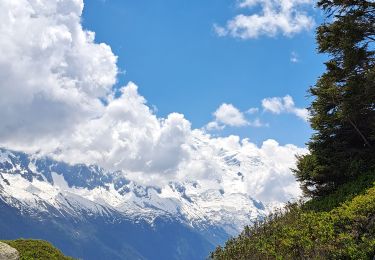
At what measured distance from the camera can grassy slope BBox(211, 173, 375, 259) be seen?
1758 cm

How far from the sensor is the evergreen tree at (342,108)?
29688 millimetres

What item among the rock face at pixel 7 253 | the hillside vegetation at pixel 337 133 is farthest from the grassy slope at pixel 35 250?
the hillside vegetation at pixel 337 133

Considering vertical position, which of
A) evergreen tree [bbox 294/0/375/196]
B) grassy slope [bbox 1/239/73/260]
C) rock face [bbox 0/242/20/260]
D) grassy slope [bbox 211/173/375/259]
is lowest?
grassy slope [bbox 211/173/375/259]

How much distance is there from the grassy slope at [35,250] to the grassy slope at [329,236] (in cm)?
1236

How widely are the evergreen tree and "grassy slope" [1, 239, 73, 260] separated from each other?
16.7 m

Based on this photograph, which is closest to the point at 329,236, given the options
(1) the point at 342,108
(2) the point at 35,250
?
(1) the point at 342,108

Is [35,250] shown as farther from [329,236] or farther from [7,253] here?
[329,236]

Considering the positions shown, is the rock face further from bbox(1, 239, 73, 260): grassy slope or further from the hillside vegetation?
the hillside vegetation

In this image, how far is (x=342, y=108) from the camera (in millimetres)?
29594

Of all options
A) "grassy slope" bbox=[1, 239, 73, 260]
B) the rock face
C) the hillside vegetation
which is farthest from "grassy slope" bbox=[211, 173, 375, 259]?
"grassy slope" bbox=[1, 239, 73, 260]

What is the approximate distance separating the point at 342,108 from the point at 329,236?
12.4m

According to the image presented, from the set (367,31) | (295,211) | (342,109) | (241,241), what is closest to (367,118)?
(342,109)

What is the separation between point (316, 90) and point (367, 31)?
4.68 meters

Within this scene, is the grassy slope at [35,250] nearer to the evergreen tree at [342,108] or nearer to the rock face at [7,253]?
the rock face at [7,253]
